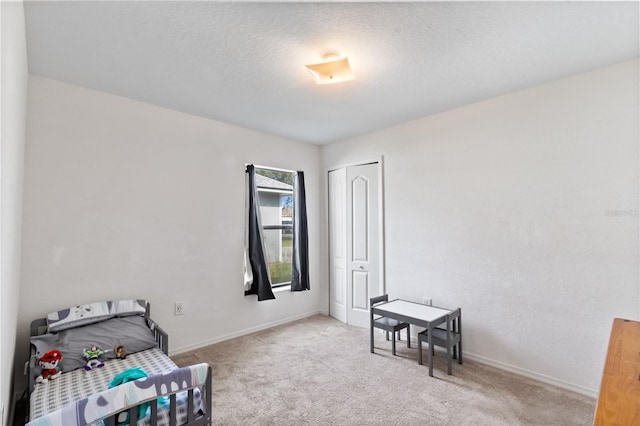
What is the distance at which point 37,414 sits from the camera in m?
1.62

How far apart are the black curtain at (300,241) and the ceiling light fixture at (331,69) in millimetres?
2101

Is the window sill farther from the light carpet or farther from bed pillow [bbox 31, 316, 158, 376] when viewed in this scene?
bed pillow [bbox 31, 316, 158, 376]

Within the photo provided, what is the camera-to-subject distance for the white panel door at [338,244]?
4180 mm

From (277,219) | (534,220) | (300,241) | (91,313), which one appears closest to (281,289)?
(300,241)

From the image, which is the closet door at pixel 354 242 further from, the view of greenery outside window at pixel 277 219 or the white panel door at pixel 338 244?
the view of greenery outside window at pixel 277 219

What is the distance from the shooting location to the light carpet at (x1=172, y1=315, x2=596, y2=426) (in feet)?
6.85

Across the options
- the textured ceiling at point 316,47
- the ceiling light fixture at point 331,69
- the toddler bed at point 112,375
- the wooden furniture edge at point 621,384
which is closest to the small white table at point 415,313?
the wooden furniture edge at point 621,384

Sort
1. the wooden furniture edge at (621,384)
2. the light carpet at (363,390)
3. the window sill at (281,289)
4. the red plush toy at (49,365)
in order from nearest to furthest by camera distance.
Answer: the wooden furniture edge at (621,384) < the red plush toy at (49,365) < the light carpet at (363,390) < the window sill at (281,289)

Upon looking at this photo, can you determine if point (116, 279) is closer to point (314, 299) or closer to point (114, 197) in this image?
point (114, 197)

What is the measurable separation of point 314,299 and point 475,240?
240 centimetres

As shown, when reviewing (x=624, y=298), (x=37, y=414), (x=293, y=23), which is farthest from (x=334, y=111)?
(x=37, y=414)

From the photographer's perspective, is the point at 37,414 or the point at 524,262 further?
the point at 524,262

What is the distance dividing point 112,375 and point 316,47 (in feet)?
8.34

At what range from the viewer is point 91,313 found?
2.42 metres
